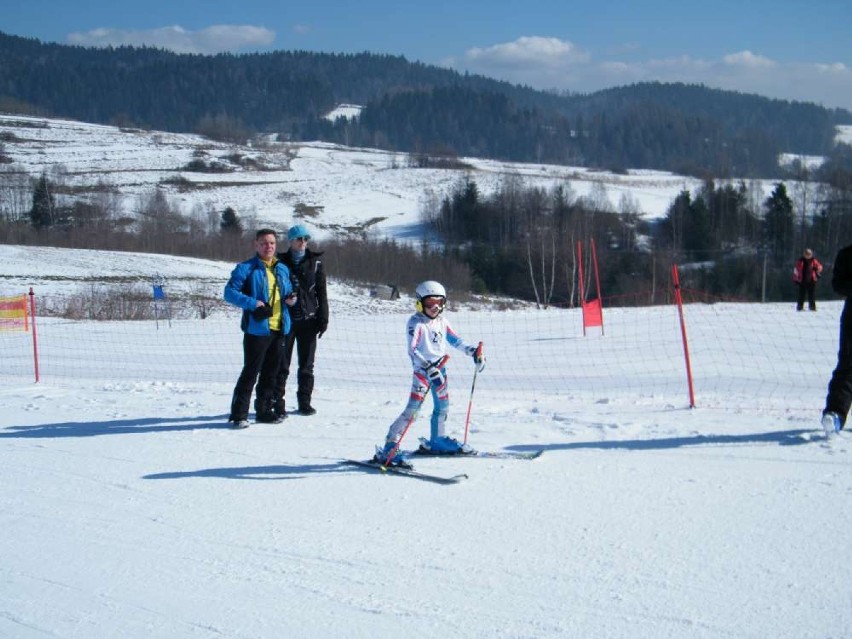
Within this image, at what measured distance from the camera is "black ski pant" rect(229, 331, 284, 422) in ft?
25.8

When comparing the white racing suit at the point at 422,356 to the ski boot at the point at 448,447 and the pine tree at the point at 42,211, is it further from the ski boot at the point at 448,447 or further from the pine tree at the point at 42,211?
the pine tree at the point at 42,211

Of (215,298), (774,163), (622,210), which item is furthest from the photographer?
(774,163)

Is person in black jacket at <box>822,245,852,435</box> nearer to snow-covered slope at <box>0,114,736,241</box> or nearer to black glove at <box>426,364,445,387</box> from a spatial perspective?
black glove at <box>426,364,445,387</box>

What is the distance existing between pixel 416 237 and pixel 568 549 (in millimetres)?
60803

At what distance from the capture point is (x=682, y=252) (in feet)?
193

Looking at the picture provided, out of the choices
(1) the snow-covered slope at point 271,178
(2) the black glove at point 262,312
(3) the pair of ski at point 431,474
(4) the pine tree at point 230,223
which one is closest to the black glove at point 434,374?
(3) the pair of ski at point 431,474

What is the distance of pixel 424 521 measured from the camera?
523 centimetres

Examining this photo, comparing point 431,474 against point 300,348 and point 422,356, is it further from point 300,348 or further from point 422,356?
point 300,348

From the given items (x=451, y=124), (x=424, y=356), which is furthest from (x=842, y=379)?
(x=451, y=124)

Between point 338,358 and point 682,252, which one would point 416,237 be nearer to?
point 682,252

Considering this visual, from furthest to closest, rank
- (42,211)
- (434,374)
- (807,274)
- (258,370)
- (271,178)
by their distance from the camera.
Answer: (271,178), (42,211), (807,274), (258,370), (434,374)

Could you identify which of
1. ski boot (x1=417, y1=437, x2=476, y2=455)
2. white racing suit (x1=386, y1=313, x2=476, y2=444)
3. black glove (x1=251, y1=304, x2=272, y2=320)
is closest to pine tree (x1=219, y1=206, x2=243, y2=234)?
black glove (x1=251, y1=304, x2=272, y2=320)

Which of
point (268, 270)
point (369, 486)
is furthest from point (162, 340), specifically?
point (369, 486)

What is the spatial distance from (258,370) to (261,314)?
2.22 ft
